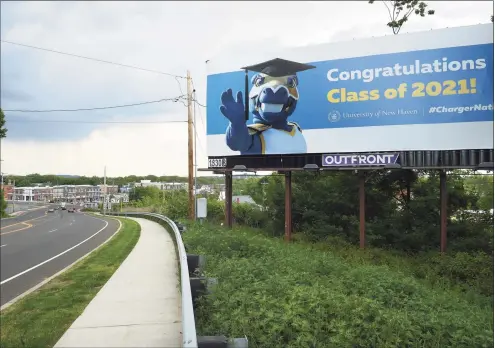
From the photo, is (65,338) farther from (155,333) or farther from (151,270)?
(151,270)

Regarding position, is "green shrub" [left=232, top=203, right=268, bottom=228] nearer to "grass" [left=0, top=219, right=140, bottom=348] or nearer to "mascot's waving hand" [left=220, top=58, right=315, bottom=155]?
"mascot's waving hand" [left=220, top=58, right=315, bottom=155]

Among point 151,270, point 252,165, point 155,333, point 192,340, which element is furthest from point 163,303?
point 252,165

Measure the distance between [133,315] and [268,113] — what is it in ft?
42.2

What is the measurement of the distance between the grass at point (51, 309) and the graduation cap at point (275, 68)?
10110 millimetres

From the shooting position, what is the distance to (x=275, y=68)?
1819 cm

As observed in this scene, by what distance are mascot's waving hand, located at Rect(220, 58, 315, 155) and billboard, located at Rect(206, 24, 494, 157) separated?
0.14ft

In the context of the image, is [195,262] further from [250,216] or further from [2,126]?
[2,126]

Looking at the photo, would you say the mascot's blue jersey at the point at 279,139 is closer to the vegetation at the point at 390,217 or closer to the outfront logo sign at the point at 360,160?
the outfront logo sign at the point at 360,160

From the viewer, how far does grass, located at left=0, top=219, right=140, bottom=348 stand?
236 inches

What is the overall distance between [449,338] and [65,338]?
4.91 metres

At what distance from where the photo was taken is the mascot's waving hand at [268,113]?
A: 17.8 metres

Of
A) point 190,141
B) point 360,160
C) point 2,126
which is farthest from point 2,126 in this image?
point 360,160

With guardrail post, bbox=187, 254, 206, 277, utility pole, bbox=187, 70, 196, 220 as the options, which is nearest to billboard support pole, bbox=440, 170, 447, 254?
guardrail post, bbox=187, 254, 206, 277

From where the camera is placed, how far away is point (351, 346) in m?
4.75
